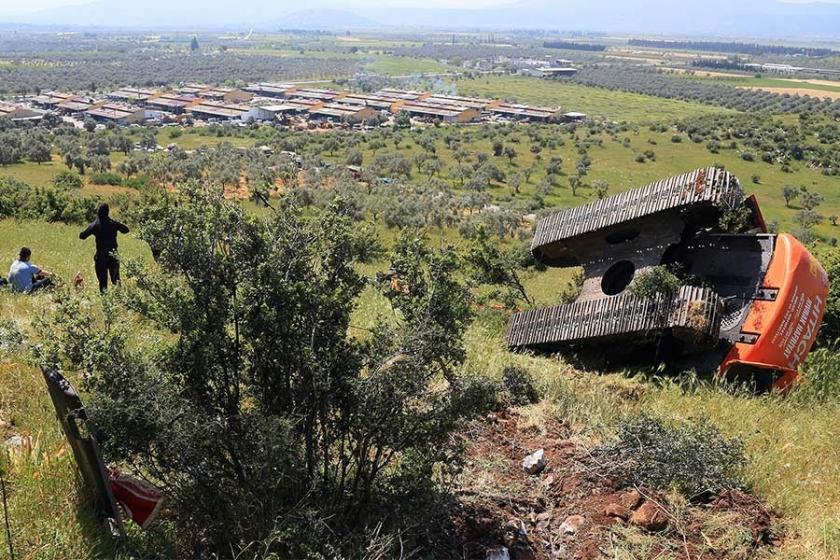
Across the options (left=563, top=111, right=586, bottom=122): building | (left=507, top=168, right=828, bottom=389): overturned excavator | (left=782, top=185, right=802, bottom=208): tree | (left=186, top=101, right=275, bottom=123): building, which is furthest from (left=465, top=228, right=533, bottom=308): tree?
(left=563, top=111, right=586, bottom=122): building

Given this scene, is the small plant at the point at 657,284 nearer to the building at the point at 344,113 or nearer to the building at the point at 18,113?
the building at the point at 344,113

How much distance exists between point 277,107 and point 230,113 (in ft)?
20.6

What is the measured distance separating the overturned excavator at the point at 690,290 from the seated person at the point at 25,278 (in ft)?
19.6

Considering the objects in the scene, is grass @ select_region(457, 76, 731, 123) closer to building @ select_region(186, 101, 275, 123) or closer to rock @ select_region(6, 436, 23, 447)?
building @ select_region(186, 101, 275, 123)

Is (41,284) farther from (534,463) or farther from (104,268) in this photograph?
(534,463)

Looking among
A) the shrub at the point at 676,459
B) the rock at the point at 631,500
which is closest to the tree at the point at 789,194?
the shrub at the point at 676,459

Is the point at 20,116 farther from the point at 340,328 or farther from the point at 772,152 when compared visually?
the point at 340,328

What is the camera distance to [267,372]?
3852 millimetres

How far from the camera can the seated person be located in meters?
8.79

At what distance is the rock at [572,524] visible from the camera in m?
4.36

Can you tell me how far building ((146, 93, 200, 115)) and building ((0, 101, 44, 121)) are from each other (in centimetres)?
1493

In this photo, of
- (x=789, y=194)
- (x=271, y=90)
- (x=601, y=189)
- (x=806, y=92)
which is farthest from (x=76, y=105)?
(x=806, y=92)

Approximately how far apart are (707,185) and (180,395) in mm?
6558

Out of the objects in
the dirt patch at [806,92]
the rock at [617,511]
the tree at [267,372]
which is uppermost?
the dirt patch at [806,92]
